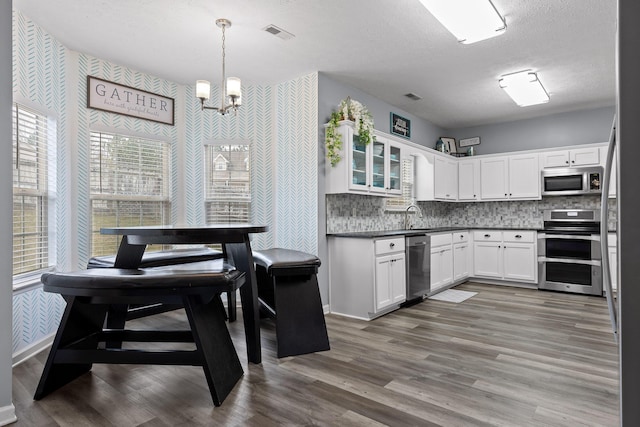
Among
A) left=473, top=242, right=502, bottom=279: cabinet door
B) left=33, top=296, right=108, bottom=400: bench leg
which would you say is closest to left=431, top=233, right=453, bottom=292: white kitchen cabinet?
left=473, top=242, right=502, bottom=279: cabinet door

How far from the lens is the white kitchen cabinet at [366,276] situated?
3.91 meters

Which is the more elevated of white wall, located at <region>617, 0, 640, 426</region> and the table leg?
white wall, located at <region>617, 0, 640, 426</region>

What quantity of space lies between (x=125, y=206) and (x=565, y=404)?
13.4 ft

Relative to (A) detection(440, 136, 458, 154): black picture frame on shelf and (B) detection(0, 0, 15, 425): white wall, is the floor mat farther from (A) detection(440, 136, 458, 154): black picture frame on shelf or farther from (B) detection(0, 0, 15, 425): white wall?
(B) detection(0, 0, 15, 425): white wall

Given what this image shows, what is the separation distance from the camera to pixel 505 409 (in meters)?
2.09

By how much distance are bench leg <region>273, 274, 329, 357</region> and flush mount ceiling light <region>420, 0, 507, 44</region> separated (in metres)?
2.23

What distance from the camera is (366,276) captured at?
393cm

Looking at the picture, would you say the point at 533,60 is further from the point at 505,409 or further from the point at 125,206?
the point at 125,206

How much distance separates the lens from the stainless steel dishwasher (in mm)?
4402

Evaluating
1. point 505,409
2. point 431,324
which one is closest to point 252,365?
point 505,409

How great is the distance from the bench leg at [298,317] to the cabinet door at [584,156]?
14.6 feet

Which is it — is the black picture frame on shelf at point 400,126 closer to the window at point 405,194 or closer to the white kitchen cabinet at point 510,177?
the window at point 405,194

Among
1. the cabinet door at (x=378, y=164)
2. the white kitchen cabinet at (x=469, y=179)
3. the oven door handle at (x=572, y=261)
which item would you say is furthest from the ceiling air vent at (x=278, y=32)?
the oven door handle at (x=572, y=261)

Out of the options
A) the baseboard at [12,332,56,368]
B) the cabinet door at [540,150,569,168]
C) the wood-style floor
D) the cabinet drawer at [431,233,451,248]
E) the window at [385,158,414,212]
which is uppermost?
the cabinet door at [540,150,569,168]
